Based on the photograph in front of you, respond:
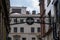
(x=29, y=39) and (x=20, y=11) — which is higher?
(x=20, y=11)

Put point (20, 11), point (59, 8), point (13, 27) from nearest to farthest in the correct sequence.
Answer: point (59, 8)
point (13, 27)
point (20, 11)

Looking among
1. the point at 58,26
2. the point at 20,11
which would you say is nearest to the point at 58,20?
the point at 58,26

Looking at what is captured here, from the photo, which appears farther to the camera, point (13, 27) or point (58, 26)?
point (13, 27)

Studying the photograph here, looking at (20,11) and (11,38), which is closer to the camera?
(11,38)

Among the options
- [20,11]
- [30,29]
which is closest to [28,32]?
[30,29]

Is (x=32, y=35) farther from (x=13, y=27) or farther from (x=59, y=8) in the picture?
(x=59, y=8)

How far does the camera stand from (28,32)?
87.8 m

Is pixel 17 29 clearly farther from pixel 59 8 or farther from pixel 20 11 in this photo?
pixel 59 8

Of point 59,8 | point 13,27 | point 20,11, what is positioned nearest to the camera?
point 59,8

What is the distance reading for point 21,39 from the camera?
287 ft

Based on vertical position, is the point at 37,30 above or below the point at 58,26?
→ below

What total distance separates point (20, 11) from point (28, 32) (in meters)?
8.69

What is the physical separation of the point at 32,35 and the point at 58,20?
5825 cm

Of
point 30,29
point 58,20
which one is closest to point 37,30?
point 30,29
